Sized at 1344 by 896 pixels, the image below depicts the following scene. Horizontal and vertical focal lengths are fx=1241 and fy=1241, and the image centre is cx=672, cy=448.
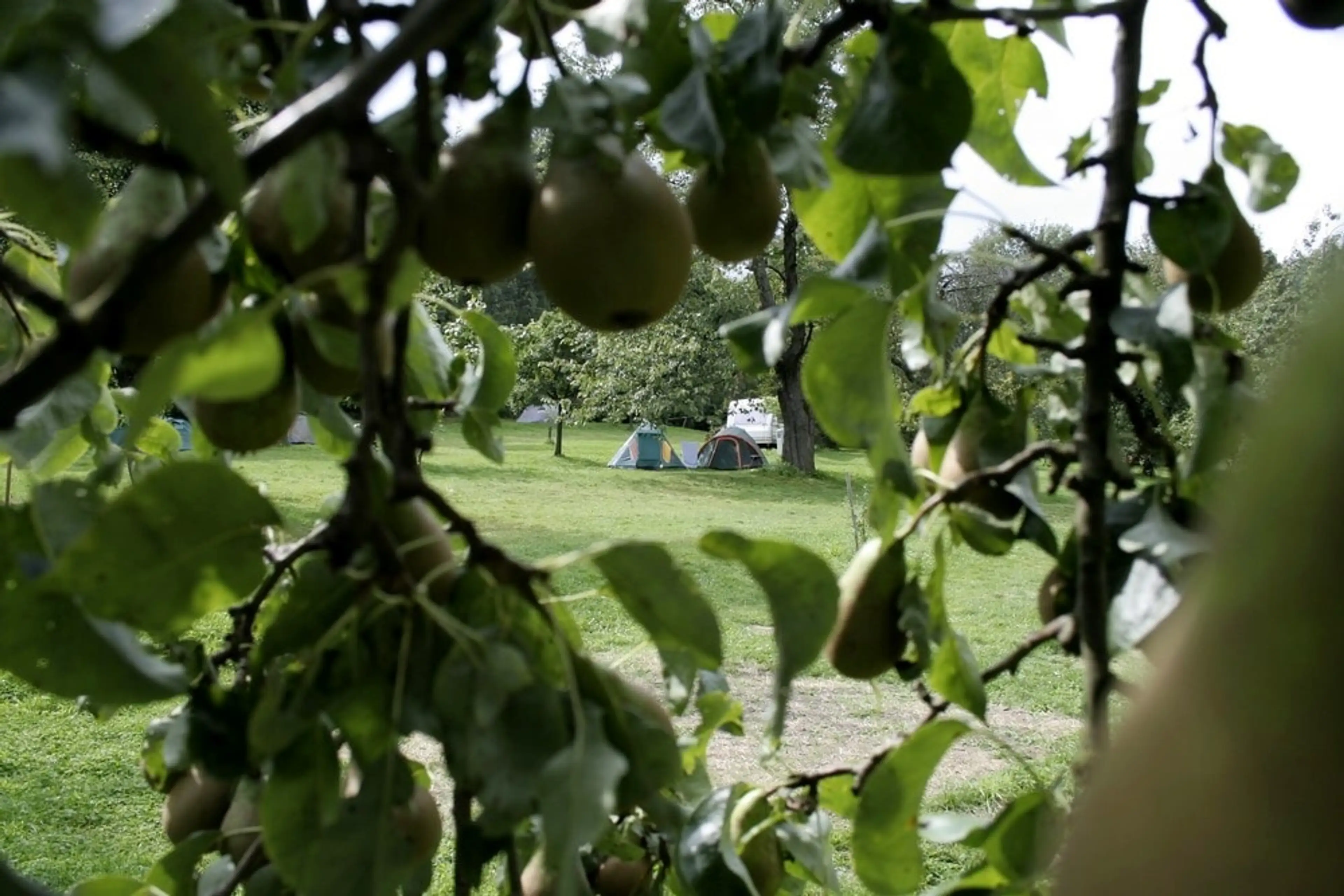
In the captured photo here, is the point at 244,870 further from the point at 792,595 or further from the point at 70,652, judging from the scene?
the point at 792,595

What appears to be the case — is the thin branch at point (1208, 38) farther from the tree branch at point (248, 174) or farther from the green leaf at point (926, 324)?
the tree branch at point (248, 174)

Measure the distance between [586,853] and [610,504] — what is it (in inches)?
361

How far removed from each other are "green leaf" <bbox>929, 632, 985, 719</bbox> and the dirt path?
8.35ft

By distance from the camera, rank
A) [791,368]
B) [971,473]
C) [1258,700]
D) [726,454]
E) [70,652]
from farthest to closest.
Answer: [726,454]
[791,368]
[971,473]
[70,652]
[1258,700]

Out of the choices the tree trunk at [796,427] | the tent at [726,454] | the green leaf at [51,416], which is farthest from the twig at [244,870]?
the tent at [726,454]

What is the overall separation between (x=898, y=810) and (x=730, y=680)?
12.8 ft

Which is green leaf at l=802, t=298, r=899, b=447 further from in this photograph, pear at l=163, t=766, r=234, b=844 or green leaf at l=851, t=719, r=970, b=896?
pear at l=163, t=766, r=234, b=844

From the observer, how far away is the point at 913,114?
0.72 meters

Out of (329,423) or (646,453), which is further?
(646,453)

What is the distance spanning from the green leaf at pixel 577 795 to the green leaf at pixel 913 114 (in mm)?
370

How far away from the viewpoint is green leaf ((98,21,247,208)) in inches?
15.6

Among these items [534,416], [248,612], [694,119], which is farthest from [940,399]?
[534,416]

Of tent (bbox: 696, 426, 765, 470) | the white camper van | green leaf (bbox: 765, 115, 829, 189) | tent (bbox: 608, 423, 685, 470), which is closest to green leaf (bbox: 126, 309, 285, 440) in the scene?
green leaf (bbox: 765, 115, 829, 189)

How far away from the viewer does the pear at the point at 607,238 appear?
67 centimetres
